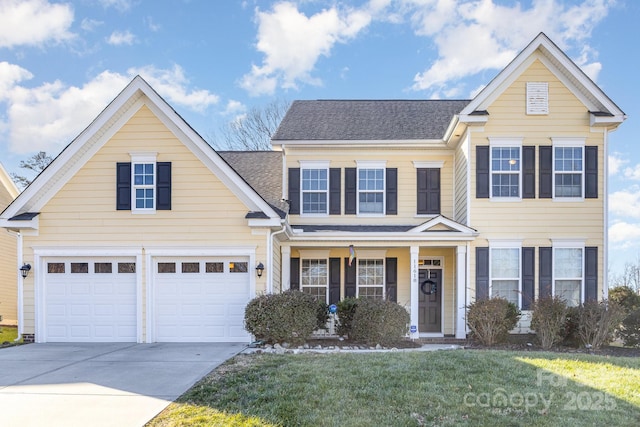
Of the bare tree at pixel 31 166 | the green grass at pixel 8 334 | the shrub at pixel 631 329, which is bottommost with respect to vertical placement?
the green grass at pixel 8 334

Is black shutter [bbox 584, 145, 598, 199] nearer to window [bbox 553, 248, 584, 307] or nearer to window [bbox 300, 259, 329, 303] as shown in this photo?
window [bbox 553, 248, 584, 307]

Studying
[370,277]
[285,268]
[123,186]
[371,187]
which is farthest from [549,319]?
[123,186]

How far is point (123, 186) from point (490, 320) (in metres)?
9.43

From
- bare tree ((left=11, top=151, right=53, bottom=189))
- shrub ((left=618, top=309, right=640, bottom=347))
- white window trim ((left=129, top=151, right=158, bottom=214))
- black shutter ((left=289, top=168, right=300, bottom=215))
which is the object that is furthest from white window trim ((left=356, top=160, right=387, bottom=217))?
bare tree ((left=11, top=151, right=53, bottom=189))

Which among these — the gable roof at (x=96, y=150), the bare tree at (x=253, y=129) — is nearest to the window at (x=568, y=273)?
the gable roof at (x=96, y=150)

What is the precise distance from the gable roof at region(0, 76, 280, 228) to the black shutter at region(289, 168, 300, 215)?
2.98 metres

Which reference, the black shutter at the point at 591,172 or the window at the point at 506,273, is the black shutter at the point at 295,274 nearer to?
the window at the point at 506,273

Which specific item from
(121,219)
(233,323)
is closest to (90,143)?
(121,219)

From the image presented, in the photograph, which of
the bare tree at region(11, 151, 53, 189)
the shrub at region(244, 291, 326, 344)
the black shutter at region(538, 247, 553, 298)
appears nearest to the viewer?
the shrub at region(244, 291, 326, 344)

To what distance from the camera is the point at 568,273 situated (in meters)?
13.7

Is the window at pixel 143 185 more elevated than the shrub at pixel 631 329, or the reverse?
the window at pixel 143 185

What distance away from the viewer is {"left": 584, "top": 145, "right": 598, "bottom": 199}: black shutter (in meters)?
13.6

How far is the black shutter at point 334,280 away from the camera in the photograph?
15016 mm

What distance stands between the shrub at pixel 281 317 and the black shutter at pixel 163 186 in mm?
3346
